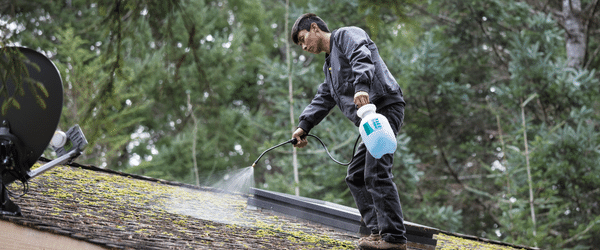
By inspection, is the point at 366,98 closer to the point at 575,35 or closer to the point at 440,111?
the point at 440,111

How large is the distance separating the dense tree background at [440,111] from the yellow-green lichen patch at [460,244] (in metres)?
4.41

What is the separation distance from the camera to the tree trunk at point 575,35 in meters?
14.6

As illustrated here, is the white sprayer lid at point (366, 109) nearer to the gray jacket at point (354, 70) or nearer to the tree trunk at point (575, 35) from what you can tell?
the gray jacket at point (354, 70)

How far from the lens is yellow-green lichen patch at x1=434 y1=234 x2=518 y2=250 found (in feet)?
16.0

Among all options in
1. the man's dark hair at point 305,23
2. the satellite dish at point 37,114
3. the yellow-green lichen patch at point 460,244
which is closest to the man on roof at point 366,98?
the man's dark hair at point 305,23

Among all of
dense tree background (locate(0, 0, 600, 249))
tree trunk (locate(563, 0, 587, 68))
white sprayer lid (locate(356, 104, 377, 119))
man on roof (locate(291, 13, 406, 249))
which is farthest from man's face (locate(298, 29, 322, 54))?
tree trunk (locate(563, 0, 587, 68))

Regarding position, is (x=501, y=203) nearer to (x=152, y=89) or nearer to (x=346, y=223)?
(x=346, y=223)

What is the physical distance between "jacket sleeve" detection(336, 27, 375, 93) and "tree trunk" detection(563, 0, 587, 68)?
41.9ft

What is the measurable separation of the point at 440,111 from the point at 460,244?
10.1 meters

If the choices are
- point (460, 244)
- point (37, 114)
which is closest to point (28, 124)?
point (37, 114)

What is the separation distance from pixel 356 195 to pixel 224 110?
47.9 feet

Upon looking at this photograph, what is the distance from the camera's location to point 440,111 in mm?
14953

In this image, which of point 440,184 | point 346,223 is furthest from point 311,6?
point 346,223

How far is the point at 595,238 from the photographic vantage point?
40.4ft
